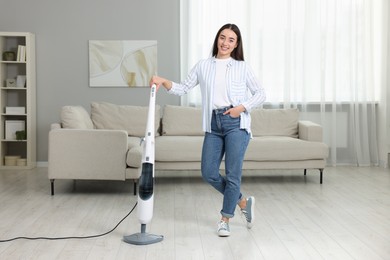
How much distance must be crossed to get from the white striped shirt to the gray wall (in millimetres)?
3551

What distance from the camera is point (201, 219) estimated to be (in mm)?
4285

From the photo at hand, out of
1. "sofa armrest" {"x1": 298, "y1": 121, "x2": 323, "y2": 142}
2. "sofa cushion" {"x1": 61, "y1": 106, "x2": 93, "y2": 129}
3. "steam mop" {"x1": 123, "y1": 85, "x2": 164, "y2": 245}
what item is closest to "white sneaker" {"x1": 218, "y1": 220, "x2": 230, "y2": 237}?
"steam mop" {"x1": 123, "y1": 85, "x2": 164, "y2": 245}

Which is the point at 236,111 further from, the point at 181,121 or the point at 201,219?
the point at 181,121

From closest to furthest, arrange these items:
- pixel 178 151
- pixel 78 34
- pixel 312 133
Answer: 1. pixel 178 151
2. pixel 312 133
3. pixel 78 34

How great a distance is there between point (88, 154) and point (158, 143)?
84 centimetres

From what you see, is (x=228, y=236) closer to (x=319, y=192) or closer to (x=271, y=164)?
(x=319, y=192)

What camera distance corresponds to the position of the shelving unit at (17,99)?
708 cm

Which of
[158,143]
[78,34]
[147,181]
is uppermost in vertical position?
[78,34]

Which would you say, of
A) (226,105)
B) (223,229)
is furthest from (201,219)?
(226,105)

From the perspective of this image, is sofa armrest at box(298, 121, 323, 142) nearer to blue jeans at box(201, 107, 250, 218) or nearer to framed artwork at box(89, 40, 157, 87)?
framed artwork at box(89, 40, 157, 87)

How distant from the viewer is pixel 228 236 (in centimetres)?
377

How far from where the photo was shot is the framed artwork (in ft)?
24.1

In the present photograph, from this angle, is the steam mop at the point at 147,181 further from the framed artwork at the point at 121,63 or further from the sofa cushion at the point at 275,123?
the framed artwork at the point at 121,63

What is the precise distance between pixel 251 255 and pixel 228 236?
440mm
